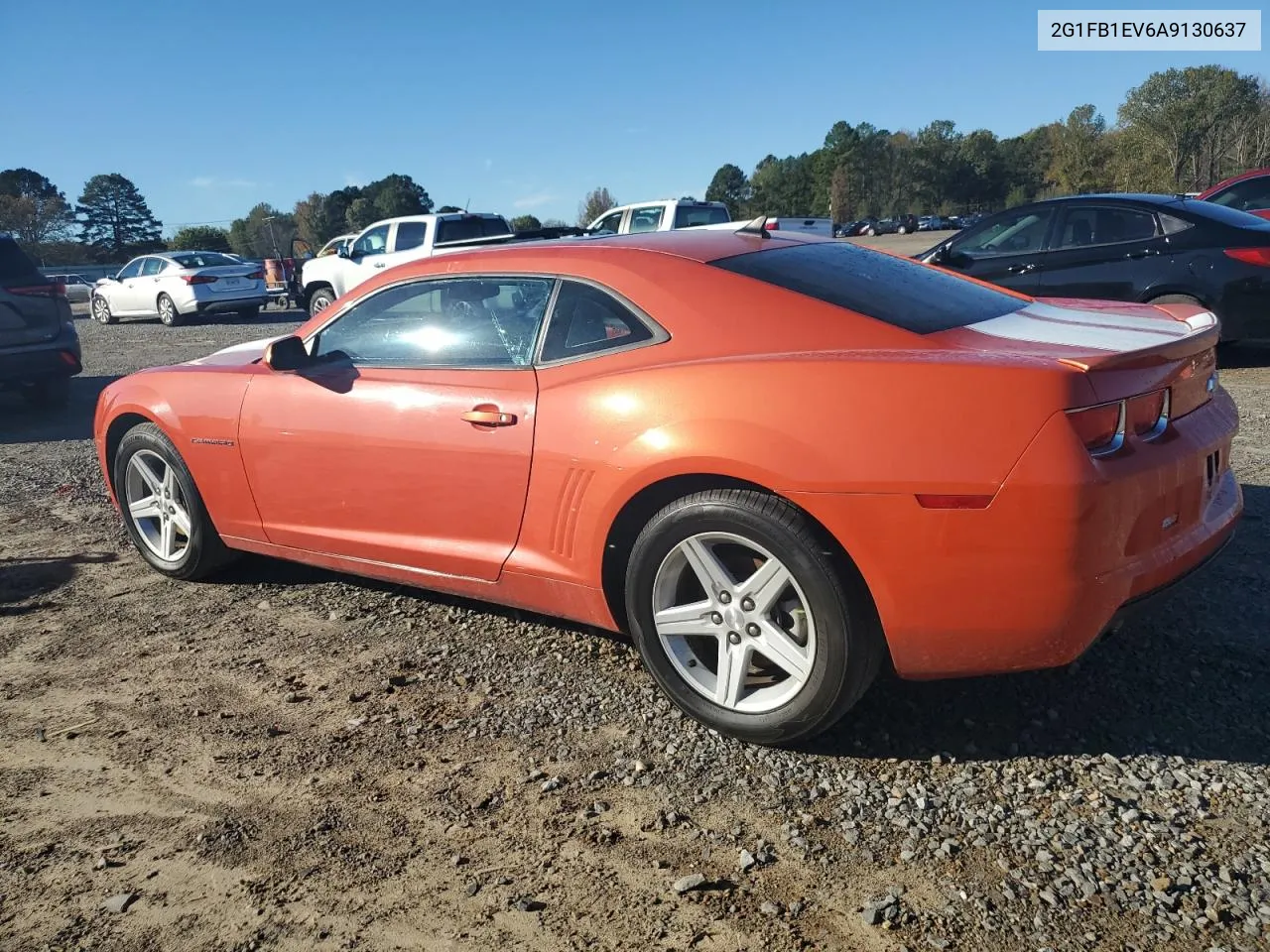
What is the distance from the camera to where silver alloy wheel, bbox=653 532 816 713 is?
9.17 feet

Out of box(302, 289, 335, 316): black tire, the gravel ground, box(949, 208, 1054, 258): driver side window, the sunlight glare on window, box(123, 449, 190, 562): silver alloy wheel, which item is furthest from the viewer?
box(302, 289, 335, 316): black tire

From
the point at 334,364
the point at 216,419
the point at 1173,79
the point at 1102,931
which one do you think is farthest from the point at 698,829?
the point at 1173,79

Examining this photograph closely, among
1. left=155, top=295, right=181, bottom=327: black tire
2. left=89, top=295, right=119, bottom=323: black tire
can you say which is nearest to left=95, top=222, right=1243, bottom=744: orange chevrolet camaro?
left=155, top=295, right=181, bottom=327: black tire

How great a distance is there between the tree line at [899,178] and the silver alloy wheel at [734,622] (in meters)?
41.1

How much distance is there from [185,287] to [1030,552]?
66.6ft

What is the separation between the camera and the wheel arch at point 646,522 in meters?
2.66

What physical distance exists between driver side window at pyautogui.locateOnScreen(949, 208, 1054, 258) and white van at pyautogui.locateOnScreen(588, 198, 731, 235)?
7787 millimetres

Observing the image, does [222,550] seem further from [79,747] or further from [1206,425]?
[1206,425]

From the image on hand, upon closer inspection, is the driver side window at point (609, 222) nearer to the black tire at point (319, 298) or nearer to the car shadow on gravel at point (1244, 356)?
the black tire at point (319, 298)

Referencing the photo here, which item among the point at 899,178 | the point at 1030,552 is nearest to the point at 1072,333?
the point at 1030,552

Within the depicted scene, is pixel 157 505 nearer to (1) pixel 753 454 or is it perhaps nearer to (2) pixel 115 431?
(2) pixel 115 431

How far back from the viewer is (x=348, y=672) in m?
3.56

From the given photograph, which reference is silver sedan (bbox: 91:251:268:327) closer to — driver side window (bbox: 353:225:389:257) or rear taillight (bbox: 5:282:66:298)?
driver side window (bbox: 353:225:389:257)

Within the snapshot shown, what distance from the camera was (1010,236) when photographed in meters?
8.90
